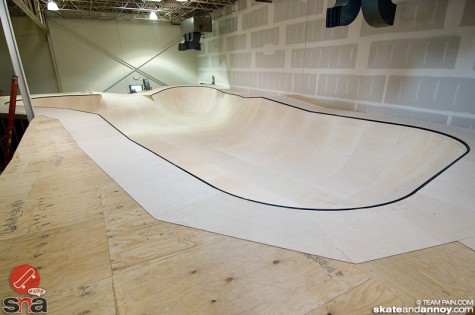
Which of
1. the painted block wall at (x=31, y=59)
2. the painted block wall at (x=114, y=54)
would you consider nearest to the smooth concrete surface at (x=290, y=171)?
the painted block wall at (x=114, y=54)

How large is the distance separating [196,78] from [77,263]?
36.7 ft

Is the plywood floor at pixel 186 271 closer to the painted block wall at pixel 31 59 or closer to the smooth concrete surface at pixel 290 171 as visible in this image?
the smooth concrete surface at pixel 290 171

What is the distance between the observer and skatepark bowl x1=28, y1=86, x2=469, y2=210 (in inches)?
105

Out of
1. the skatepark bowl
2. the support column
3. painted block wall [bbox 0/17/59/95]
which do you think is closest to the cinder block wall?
the skatepark bowl

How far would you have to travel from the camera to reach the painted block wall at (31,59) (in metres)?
8.26

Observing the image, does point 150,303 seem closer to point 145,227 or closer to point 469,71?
point 145,227

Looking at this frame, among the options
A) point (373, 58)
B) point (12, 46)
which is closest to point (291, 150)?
point (373, 58)

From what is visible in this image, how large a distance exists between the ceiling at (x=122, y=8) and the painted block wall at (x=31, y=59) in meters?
0.49

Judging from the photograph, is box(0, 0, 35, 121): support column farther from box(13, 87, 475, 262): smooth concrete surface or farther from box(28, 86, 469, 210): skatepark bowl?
box(28, 86, 469, 210): skatepark bowl

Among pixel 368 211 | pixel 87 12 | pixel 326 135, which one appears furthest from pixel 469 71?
pixel 87 12

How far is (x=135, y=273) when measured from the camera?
0.99m

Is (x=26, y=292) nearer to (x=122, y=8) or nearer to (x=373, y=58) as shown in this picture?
(x=373, y=58)

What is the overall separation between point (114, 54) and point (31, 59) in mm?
2722

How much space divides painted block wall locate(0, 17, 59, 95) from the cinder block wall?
727 centimetres
